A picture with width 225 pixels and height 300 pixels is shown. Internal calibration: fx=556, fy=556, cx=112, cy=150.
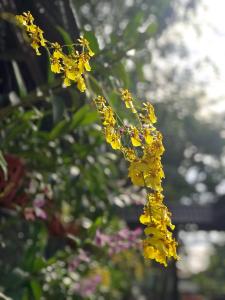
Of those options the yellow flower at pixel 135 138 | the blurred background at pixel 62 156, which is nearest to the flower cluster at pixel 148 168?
the yellow flower at pixel 135 138

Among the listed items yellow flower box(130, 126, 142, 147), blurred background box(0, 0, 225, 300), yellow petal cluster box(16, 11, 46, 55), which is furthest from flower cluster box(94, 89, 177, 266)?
blurred background box(0, 0, 225, 300)

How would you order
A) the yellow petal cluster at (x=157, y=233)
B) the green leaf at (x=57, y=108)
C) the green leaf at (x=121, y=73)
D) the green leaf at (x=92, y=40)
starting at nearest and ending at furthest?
1. the yellow petal cluster at (x=157, y=233)
2. the green leaf at (x=92, y=40)
3. the green leaf at (x=57, y=108)
4. the green leaf at (x=121, y=73)

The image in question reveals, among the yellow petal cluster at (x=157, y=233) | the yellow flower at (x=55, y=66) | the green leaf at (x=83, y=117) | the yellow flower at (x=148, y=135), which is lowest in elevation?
the yellow petal cluster at (x=157, y=233)

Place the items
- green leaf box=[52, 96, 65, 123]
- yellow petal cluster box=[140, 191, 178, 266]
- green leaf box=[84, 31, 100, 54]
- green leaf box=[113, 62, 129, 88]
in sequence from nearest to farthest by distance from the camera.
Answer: yellow petal cluster box=[140, 191, 178, 266]
green leaf box=[84, 31, 100, 54]
green leaf box=[52, 96, 65, 123]
green leaf box=[113, 62, 129, 88]

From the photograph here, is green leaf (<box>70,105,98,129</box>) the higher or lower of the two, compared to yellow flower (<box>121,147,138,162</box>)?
higher

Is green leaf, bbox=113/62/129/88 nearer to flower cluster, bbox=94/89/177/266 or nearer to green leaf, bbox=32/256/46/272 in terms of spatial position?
green leaf, bbox=32/256/46/272

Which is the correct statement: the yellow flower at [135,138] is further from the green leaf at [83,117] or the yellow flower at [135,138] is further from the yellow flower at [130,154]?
the green leaf at [83,117]

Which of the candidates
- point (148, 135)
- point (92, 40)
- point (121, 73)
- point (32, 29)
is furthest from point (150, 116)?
point (121, 73)

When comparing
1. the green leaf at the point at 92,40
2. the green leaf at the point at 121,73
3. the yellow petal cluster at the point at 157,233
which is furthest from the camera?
the green leaf at the point at 121,73

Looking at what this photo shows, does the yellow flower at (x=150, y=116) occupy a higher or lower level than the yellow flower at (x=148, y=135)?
higher
